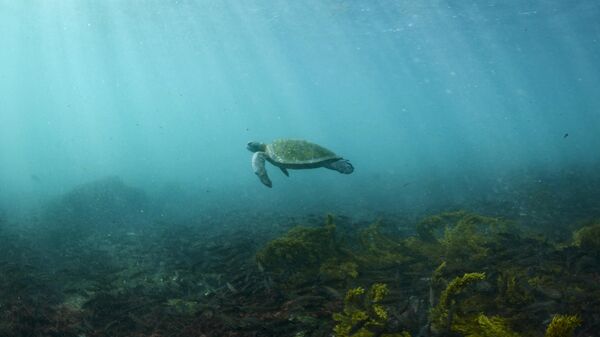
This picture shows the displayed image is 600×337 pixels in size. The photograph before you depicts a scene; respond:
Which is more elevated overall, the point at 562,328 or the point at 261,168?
the point at 261,168

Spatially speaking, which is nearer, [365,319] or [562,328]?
[562,328]

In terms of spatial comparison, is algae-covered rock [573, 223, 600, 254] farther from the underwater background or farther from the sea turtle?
the sea turtle

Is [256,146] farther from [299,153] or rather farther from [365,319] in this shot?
[365,319]

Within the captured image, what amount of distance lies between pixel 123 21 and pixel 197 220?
3110cm

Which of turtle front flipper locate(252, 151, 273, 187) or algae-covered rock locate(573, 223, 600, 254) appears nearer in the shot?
algae-covered rock locate(573, 223, 600, 254)

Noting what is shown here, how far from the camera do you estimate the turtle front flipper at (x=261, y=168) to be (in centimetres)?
981

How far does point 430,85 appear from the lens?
97562 millimetres

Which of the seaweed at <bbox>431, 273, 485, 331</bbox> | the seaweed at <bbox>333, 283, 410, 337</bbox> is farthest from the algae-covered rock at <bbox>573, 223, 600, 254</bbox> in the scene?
the seaweed at <bbox>333, 283, 410, 337</bbox>

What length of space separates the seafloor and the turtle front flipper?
5.46 feet

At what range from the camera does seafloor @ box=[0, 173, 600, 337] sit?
13.9ft

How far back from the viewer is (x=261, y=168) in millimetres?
10078

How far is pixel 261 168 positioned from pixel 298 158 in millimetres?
1019

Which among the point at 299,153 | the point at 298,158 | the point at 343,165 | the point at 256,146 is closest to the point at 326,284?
the point at 298,158

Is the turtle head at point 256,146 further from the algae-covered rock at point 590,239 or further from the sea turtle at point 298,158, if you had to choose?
the algae-covered rock at point 590,239
